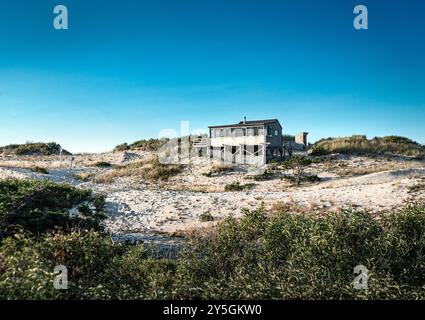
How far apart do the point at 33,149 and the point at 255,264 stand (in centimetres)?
6393

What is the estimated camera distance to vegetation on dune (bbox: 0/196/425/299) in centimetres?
804

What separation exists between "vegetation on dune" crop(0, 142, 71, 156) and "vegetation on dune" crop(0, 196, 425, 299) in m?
59.0

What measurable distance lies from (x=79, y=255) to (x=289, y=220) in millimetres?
6119

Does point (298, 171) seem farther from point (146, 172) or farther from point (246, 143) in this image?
point (146, 172)

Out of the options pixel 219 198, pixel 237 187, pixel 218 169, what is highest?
pixel 218 169

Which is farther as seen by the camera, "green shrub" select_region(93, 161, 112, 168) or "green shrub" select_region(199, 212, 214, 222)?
"green shrub" select_region(93, 161, 112, 168)

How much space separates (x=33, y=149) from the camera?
218 feet

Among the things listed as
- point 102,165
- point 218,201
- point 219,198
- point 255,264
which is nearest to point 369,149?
point 219,198

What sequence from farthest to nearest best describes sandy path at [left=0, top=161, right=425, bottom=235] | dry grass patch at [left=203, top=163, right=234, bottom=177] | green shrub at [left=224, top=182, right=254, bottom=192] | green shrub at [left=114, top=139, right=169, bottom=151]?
green shrub at [left=114, top=139, right=169, bottom=151]
dry grass patch at [left=203, top=163, right=234, bottom=177]
green shrub at [left=224, top=182, right=254, bottom=192]
sandy path at [left=0, top=161, right=425, bottom=235]

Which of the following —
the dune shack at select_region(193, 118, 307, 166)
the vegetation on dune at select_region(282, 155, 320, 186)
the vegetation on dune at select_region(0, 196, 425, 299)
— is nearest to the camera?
the vegetation on dune at select_region(0, 196, 425, 299)

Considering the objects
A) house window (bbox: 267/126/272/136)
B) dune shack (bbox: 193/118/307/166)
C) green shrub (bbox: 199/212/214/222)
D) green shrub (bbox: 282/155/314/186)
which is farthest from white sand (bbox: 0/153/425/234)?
house window (bbox: 267/126/272/136)

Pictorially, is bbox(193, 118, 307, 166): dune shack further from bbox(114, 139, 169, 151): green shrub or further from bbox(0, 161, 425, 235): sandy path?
bbox(0, 161, 425, 235): sandy path

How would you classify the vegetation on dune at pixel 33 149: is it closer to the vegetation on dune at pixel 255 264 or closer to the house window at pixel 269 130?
the house window at pixel 269 130
